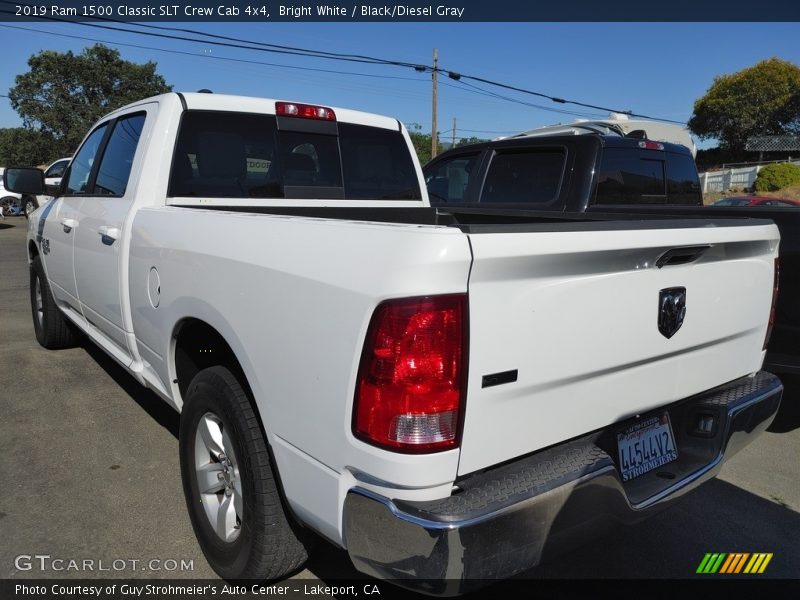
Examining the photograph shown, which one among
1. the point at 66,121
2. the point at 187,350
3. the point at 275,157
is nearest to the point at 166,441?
the point at 187,350

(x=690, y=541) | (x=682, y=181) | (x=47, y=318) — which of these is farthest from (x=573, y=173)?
(x=47, y=318)

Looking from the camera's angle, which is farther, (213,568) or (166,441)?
(166,441)

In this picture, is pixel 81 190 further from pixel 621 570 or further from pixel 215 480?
pixel 621 570

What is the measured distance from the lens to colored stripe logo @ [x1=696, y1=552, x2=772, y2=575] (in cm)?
261

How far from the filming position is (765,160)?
4631 centimetres

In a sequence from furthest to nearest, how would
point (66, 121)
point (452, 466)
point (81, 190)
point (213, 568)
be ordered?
point (66, 121) < point (81, 190) < point (213, 568) < point (452, 466)

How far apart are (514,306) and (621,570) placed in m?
1.60

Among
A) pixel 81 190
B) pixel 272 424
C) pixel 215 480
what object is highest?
pixel 81 190

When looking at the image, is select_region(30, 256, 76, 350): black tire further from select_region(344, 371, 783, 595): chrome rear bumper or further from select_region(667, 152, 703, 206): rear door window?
select_region(667, 152, 703, 206): rear door window

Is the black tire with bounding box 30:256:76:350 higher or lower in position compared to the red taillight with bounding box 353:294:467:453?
lower

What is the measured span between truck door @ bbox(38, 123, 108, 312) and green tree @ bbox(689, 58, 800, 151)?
51600mm

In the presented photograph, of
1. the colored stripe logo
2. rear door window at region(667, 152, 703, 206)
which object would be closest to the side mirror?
the colored stripe logo

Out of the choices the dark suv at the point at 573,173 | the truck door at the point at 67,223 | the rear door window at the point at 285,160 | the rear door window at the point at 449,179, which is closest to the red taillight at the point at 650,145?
the dark suv at the point at 573,173

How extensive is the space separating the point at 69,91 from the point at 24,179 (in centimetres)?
4947
